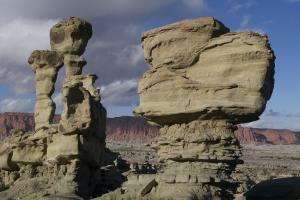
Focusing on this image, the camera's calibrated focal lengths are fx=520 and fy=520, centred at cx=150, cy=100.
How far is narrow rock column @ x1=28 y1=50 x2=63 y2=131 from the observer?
3194 centimetres

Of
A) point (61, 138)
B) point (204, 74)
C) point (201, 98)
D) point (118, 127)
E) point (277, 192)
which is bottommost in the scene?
point (277, 192)

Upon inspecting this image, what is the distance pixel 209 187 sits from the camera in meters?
19.2

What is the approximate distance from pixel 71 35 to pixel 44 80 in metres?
3.68

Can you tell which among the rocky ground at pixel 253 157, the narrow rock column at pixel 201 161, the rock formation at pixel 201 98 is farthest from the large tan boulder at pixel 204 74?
the rocky ground at pixel 253 157

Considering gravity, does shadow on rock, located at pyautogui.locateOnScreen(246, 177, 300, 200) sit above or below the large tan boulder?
below

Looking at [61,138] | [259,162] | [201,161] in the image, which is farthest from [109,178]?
[259,162]

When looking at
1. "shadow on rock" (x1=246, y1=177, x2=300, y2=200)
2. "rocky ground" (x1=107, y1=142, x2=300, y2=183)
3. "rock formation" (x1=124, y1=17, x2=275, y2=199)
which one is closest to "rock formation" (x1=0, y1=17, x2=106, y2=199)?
"rocky ground" (x1=107, y1=142, x2=300, y2=183)

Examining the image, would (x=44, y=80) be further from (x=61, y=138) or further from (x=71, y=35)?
(x=61, y=138)

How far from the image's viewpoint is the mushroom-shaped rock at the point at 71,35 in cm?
3058

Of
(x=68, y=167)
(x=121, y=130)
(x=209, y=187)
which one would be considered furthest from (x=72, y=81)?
(x=121, y=130)

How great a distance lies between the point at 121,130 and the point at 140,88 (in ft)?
500

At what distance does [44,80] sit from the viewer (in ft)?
107

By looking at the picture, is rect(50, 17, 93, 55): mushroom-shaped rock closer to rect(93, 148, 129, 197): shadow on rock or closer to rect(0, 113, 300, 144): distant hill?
rect(93, 148, 129, 197): shadow on rock

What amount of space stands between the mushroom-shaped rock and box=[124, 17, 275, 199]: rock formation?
33.4ft
